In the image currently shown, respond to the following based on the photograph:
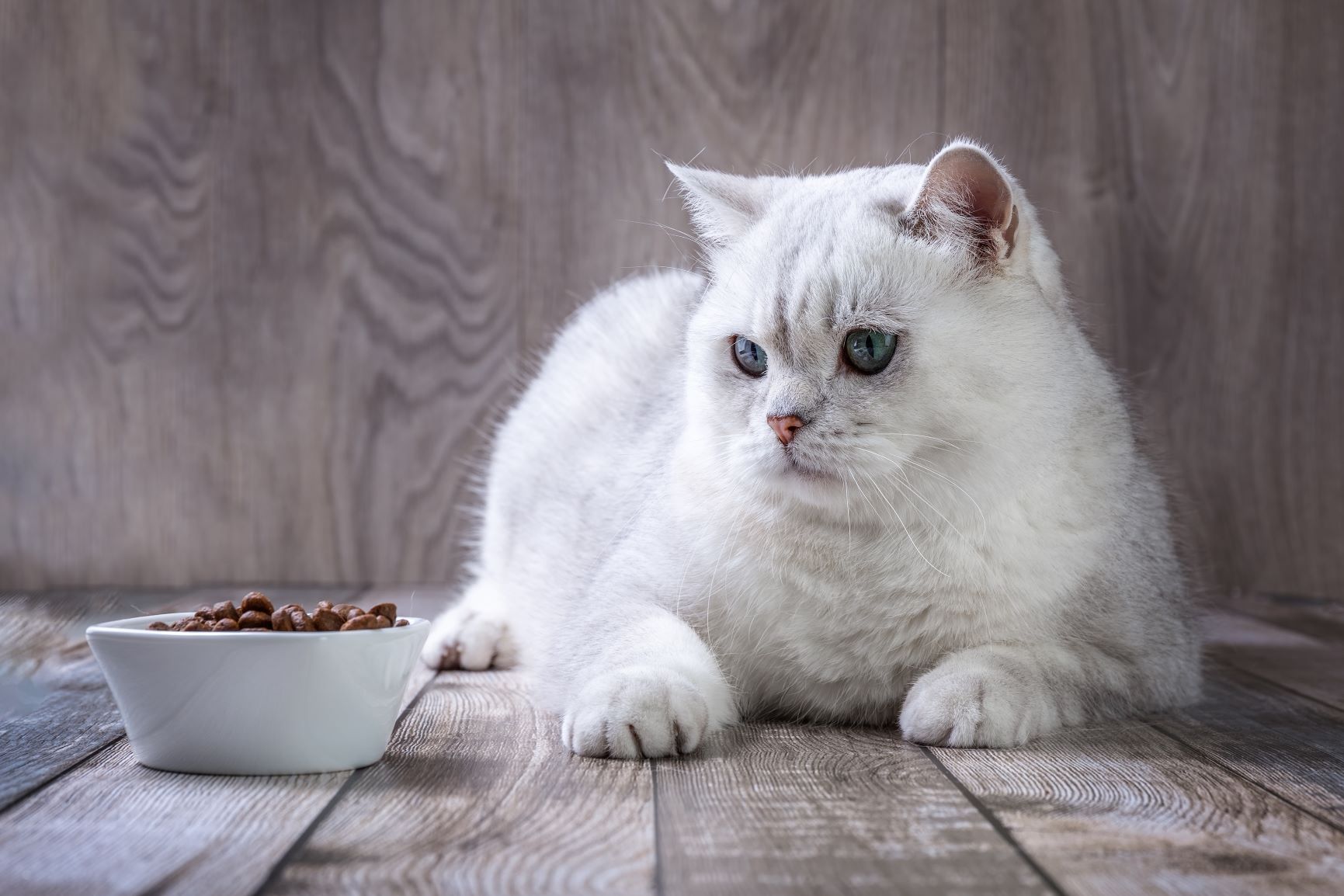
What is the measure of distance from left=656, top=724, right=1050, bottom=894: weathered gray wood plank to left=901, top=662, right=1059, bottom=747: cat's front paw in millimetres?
48

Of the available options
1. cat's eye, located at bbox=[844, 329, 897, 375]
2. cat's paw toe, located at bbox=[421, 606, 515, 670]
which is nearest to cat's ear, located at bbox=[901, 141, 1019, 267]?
cat's eye, located at bbox=[844, 329, 897, 375]

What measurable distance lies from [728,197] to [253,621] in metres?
0.95

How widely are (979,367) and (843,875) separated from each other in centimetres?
76

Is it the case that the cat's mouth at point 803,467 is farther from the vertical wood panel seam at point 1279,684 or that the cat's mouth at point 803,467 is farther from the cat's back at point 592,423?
the vertical wood panel seam at point 1279,684

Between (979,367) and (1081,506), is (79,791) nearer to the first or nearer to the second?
(979,367)

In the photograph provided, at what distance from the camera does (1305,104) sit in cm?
312

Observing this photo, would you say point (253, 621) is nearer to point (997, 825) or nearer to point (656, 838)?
point (656, 838)

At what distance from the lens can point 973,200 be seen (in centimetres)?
167

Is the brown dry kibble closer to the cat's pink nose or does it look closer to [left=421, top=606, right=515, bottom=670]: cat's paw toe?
the cat's pink nose

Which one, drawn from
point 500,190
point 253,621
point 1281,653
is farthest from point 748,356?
point 500,190

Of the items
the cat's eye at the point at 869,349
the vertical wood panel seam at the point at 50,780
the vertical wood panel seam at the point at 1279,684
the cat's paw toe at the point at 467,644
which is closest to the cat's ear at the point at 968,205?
the cat's eye at the point at 869,349

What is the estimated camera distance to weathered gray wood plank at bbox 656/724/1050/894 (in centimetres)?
111

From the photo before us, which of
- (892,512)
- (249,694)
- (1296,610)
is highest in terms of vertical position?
(892,512)

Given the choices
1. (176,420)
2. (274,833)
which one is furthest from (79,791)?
(176,420)
